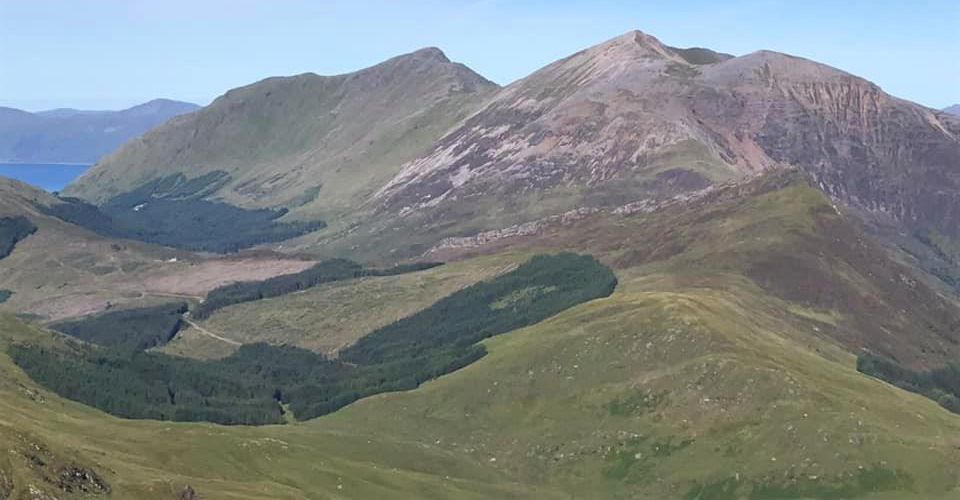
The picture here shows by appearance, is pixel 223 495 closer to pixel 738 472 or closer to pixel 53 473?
pixel 53 473

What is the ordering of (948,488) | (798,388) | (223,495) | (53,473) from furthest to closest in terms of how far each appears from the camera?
1. (798,388)
2. (948,488)
3. (223,495)
4. (53,473)

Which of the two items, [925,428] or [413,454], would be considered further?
[413,454]

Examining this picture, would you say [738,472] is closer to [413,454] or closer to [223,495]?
[413,454]

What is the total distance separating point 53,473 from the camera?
120 meters

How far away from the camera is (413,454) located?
7835 inches

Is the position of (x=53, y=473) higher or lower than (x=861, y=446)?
higher

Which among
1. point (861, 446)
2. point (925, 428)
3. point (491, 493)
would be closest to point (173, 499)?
point (491, 493)

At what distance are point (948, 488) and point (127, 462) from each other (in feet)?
381

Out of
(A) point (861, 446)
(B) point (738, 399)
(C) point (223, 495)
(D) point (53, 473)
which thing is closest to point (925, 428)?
(A) point (861, 446)

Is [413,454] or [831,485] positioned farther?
[413,454]

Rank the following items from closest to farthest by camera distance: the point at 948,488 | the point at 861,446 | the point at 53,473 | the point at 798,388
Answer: the point at 53,473 < the point at 948,488 < the point at 861,446 < the point at 798,388

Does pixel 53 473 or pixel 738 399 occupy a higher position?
pixel 53 473

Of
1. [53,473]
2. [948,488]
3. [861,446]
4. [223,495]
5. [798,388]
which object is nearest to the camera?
[53,473]

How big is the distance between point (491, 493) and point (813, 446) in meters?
52.4
